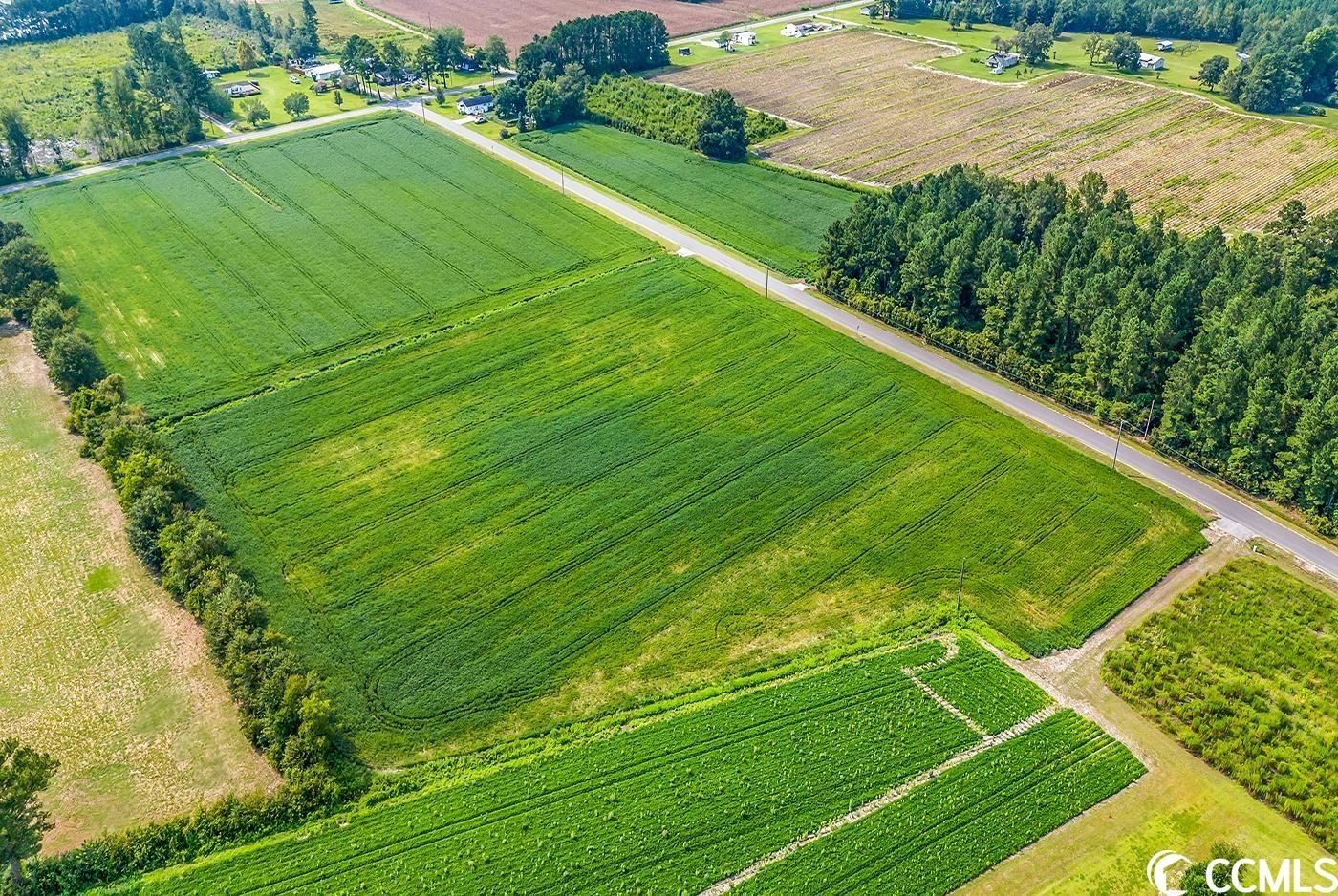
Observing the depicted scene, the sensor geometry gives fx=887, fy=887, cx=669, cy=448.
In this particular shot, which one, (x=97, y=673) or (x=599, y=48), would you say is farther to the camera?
(x=599, y=48)

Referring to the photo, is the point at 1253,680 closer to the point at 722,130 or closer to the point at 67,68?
the point at 722,130

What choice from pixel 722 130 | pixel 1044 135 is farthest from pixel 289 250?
pixel 1044 135

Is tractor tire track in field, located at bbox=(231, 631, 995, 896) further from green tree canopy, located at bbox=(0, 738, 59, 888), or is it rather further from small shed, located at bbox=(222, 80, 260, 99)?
small shed, located at bbox=(222, 80, 260, 99)

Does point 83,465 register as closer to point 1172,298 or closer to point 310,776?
point 310,776

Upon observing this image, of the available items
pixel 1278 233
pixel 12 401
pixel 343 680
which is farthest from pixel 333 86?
pixel 1278 233

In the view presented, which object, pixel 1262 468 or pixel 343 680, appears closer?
pixel 343 680

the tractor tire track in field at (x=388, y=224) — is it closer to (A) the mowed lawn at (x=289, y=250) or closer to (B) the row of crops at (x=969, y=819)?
(A) the mowed lawn at (x=289, y=250)
